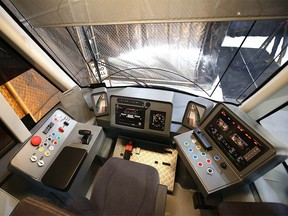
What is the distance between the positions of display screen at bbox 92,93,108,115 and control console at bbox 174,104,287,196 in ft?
2.62

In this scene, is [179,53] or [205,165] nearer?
[205,165]

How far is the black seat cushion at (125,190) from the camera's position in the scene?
99cm

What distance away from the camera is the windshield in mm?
1014

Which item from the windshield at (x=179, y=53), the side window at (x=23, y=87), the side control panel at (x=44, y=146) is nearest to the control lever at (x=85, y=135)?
the side control panel at (x=44, y=146)

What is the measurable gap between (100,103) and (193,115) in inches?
36.1

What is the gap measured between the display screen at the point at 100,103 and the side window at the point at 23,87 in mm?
454

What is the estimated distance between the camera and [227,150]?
100cm

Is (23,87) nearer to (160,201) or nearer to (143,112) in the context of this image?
(143,112)

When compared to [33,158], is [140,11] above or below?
above

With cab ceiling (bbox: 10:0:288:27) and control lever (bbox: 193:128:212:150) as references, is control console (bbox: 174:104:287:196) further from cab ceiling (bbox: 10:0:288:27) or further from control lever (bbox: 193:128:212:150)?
cab ceiling (bbox: 10:0:288:27)

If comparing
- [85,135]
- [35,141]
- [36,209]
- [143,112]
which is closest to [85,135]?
[85,135]

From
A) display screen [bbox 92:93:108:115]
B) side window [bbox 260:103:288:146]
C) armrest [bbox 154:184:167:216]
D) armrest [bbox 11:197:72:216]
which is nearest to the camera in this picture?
armrest [bbox 11:197:72:216]

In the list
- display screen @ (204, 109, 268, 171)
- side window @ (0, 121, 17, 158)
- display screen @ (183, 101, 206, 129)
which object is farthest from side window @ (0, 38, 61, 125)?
display screen @ (204, 109, 268, 171)

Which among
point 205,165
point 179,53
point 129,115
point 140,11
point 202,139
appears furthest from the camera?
point 129,115
